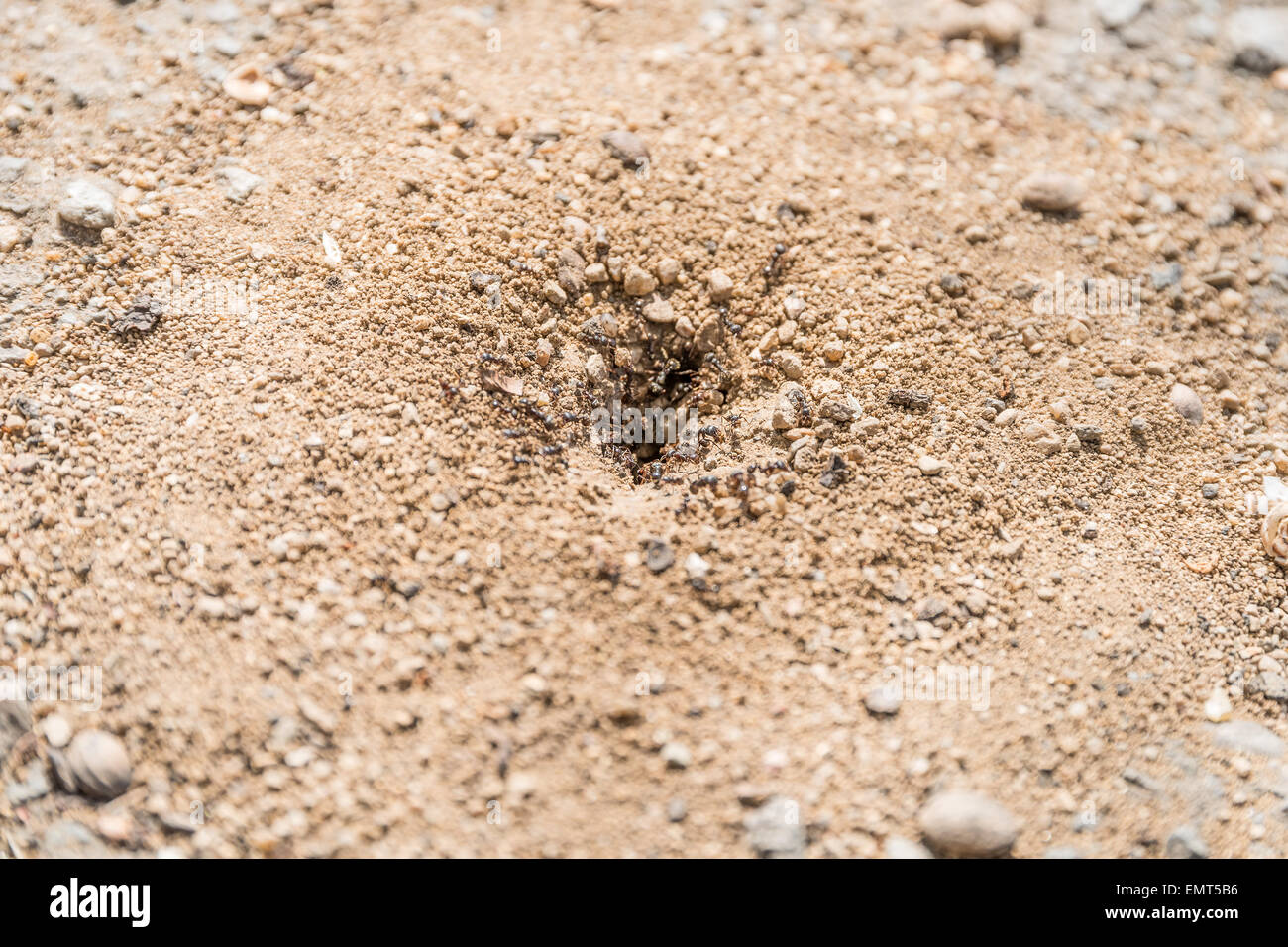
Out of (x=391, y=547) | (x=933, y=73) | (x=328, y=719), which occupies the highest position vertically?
(x=933, y=73)

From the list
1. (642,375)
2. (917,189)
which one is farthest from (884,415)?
(917,189)

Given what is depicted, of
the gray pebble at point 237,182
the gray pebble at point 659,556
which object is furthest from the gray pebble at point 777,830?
the gray pebble at point 237,182

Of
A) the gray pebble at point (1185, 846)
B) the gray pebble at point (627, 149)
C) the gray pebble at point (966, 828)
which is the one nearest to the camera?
the gray pebble at point (966, 828)

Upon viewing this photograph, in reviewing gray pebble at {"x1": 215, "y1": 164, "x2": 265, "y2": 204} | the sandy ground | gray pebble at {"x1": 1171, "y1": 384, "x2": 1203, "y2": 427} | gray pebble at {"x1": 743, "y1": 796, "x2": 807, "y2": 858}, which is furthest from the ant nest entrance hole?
gray pebble at {"x1": 1171, "y1": 384, "x2": 1203, "y2": 427}

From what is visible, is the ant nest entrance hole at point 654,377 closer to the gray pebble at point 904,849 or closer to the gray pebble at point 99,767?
the gray pebble at point 904,849

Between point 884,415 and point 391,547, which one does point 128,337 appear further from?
point 884,415

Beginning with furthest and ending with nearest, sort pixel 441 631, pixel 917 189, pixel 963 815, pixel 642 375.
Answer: pixel 917 189 < pixel 642 375 < pixel 441 631 < pixel 963 815

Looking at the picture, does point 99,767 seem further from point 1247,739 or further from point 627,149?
point 1247,739
